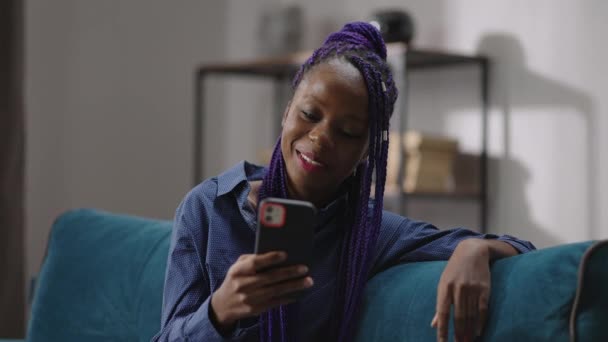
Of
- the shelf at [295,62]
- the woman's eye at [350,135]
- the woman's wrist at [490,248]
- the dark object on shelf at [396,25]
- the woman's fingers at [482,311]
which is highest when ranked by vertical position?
the dark object on shelf at [396,25]

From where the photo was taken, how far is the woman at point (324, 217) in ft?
3.99

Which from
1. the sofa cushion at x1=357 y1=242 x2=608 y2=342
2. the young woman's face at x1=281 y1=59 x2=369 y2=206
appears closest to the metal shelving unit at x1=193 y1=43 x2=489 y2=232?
the young woman's face at x1=281 y1=59 x2=369 y2=206

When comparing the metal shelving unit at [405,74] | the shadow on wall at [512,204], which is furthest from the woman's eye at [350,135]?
the shadow on wall at [512,204]

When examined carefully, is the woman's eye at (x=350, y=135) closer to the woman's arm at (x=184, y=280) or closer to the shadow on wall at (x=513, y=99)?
the woman's arm at (x=184, y=280)

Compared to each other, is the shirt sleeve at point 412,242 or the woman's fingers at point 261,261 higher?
the woman's fingers at point 261,261

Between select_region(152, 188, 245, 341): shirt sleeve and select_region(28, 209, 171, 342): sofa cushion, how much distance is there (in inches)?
15.2

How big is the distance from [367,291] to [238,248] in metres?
0.20

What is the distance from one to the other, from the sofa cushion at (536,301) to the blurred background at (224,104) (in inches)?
69.6

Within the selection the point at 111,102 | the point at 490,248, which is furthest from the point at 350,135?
the point at 111,102

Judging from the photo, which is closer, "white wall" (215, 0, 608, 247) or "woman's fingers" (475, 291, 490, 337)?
"woman's fingers" (475, 291, 490, 337)

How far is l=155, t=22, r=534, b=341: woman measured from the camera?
1.22m

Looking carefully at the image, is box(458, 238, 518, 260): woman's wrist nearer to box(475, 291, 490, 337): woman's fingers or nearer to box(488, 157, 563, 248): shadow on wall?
box(475, 291, 490, 337): woman's fingers

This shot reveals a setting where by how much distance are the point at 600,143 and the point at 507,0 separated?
2.01 ft

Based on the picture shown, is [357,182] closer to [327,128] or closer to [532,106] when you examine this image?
[327,128]
